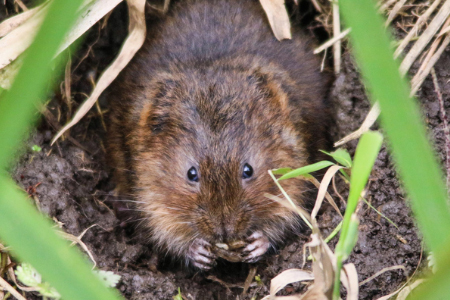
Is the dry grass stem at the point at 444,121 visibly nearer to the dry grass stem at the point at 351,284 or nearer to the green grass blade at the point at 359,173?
the dry grass stem at the point at 351,284

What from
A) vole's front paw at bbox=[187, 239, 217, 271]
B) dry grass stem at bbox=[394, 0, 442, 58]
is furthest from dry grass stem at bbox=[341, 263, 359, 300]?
dry grass stem at bbox=[394, 0, 442, 58]

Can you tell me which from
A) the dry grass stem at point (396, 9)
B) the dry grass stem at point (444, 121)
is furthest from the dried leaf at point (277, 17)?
the dry grass stem at point (444, 121)

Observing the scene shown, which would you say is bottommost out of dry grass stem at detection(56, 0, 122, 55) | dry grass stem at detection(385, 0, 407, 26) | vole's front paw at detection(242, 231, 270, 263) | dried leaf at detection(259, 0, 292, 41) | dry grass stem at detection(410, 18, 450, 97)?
vole's front paw at detection(242, 231, 270, 263)

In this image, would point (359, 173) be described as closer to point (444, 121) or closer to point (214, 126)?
point (214, 126)

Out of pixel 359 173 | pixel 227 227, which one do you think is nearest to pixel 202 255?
pixel 227 227

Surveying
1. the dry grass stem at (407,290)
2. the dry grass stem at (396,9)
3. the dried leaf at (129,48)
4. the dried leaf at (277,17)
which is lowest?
the dry grass stem at (407,290)

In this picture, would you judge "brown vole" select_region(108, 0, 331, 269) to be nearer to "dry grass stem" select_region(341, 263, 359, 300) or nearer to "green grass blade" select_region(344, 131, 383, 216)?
"dry grass stem" select_region(341, 263, 359, 300)
